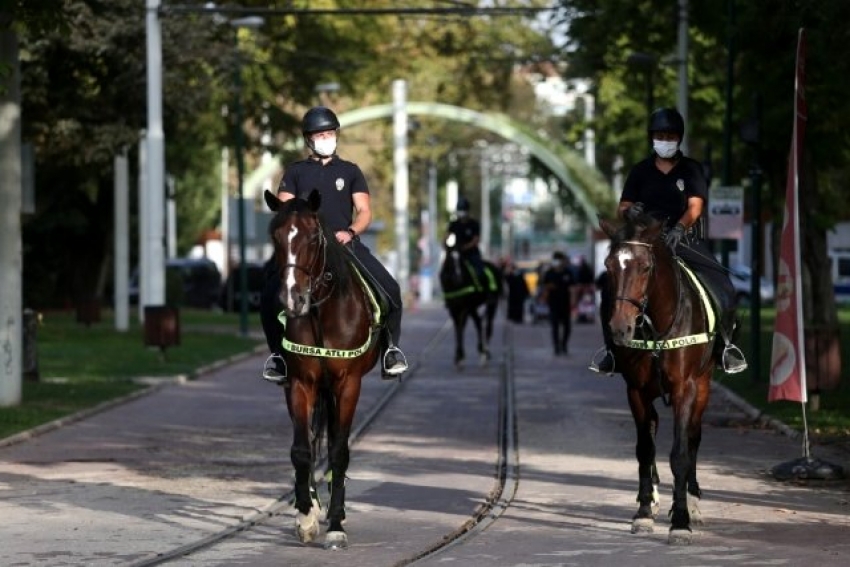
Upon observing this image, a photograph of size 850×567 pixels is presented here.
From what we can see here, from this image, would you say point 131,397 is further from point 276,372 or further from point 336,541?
point 336,541

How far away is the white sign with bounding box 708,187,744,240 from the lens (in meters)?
31.4

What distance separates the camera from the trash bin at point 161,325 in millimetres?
33875

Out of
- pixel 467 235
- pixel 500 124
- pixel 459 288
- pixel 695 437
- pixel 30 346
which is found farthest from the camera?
pixel 500 124

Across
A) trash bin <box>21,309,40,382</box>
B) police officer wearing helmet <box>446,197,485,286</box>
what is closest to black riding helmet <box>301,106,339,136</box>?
trash bin <box>21,309,40,382</box>

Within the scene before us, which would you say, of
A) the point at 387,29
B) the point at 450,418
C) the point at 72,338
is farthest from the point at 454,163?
the point at 450,418

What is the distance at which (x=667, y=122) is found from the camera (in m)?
14.1

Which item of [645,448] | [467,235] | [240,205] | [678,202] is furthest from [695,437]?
[240,205]

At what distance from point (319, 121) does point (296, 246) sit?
1354 millimetres

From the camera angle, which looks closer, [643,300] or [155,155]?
[643,300]

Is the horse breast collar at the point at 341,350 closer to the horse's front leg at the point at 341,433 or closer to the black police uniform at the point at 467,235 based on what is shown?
the horse's front leg at the point at 341,433

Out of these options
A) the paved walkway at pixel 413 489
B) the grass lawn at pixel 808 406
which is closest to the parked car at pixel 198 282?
the grass lawn at pixel 808 406

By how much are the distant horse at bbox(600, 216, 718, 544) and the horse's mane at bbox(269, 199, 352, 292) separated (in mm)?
1615

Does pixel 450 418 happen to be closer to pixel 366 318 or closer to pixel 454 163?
pixel 366 318

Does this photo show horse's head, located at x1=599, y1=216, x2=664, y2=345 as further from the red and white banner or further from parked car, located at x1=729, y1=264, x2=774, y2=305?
parked car, located at x1=729, y1=264, x2=774, y2=305
